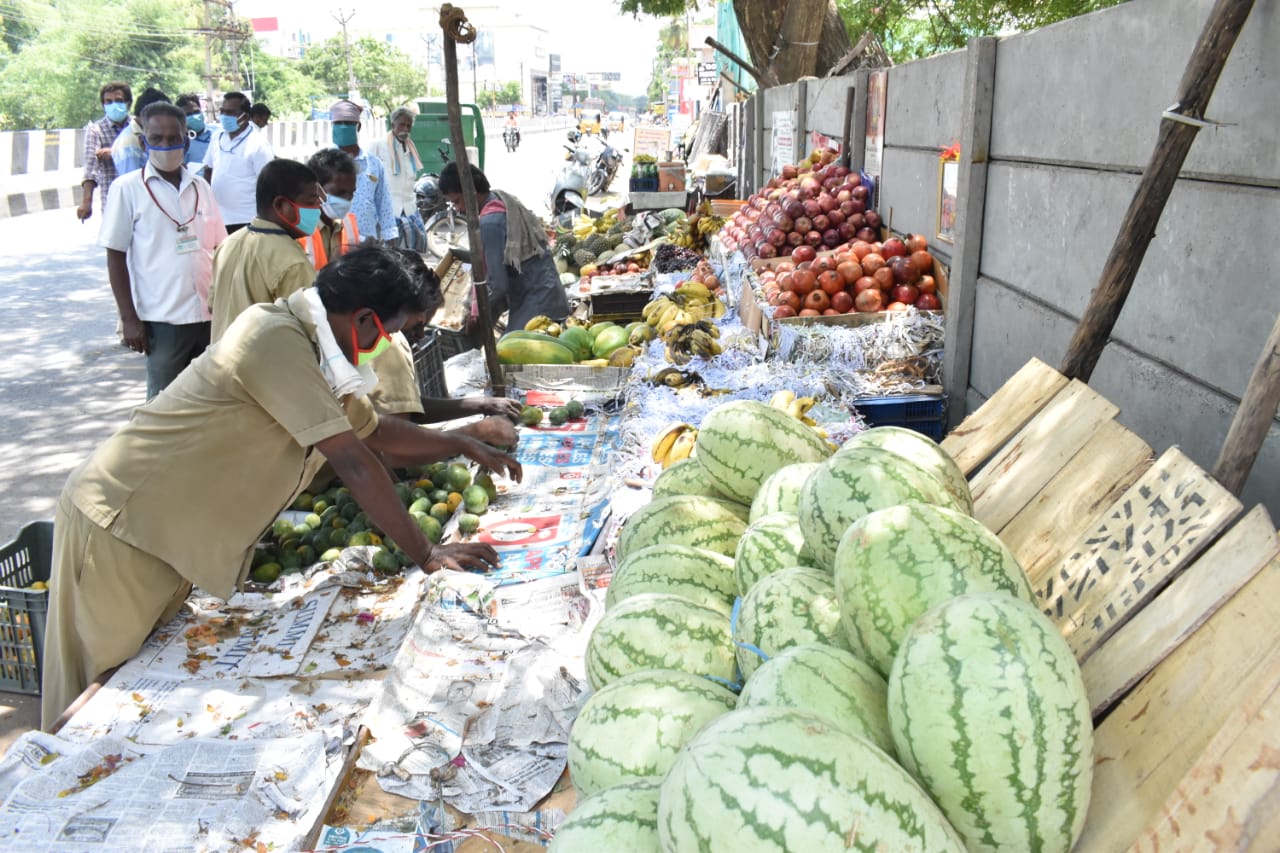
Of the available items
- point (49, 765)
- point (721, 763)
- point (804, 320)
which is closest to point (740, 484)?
point (721, 763)

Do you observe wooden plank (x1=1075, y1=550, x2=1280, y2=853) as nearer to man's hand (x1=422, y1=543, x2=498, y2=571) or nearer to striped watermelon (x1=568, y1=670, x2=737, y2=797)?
striped watermelon (x1=568, y1=670, x2=737, y2=797)

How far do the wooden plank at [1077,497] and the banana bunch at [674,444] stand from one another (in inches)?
72.4

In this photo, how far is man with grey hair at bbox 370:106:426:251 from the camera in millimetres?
11164

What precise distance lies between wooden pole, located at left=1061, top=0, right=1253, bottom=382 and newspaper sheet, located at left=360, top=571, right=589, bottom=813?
174 cm

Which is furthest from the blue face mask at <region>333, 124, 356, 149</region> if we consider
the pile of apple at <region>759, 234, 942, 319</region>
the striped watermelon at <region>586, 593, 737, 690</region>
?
the striped watermelon at <region>586, 593, 737, 690</region>

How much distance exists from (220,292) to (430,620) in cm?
279

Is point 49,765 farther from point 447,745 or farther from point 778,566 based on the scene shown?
point 778,566

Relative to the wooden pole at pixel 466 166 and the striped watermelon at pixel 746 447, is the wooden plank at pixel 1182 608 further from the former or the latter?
the wooden pole at pixel 466 166

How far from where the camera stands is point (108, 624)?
11.0 feet

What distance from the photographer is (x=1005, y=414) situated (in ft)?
8.96

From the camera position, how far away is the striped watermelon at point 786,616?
178 cm

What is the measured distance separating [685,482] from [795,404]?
4.96 ft

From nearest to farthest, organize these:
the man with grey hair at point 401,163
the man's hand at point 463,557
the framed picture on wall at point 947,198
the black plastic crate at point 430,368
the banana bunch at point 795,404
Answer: the man's hand at point 463,557 → the banana bunch at point 795,404 → the framed picture on wall at point 947,198 → the black plastic crate at point 430,368 → the man with grey hair at point 401,163

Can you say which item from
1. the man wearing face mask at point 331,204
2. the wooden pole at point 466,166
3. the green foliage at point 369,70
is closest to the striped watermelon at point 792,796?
the wooden pole at point 466,166
